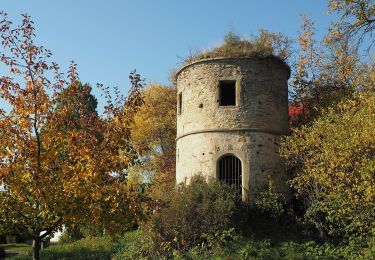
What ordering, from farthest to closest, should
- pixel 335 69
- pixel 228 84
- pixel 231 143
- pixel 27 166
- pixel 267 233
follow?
pixel 335 69
pixel 228 84
pixel 231 143
pixel 267 233
pixel 27 166

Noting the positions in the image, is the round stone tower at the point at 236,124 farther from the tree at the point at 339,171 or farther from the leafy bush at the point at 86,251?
the leafy bush at the point at 86,251

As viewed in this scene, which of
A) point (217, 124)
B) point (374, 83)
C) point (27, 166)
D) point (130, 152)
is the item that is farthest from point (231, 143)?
point (27, 166)

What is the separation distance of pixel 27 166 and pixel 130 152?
190 centimetres

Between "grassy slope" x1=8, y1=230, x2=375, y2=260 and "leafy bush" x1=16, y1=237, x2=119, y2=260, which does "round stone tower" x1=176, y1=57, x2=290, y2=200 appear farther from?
"leafy bush" x1=16, y1=237, x2=119, y2=260

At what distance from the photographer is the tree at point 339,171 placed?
1152 centimetres

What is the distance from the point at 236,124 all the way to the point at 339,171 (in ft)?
14.6

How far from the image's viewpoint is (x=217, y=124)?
51.4 feet

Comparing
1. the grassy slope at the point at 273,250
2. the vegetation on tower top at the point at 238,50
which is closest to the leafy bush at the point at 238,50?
the vegetation on tower top at the point at 238,50

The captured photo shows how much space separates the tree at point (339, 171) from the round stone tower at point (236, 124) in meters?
0.96

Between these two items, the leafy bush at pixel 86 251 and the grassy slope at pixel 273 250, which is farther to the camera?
the leafy bush at pixel 86 251

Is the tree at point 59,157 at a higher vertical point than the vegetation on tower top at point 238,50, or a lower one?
lower

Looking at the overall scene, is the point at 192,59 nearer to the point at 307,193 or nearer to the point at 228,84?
the point at 228,84

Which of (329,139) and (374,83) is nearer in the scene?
(329,139)

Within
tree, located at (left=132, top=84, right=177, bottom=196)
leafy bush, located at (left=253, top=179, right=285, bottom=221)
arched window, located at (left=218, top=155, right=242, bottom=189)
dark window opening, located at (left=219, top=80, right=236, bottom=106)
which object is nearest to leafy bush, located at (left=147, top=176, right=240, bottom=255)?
leafy bush, located at (left=253, top=179, right=285, bottom=221)
